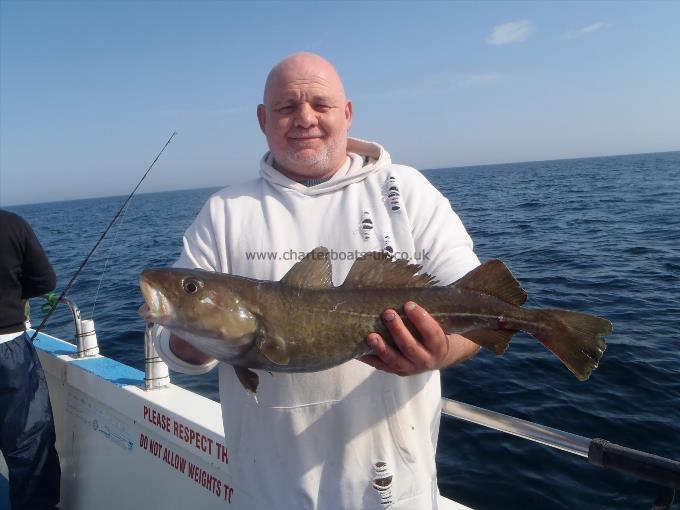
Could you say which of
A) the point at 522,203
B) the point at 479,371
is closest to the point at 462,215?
the point at 522,203

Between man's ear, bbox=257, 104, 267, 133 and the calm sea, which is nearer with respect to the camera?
man's ear, bbox=257, 104, 267, 133

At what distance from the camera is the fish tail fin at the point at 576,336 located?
2.62 metres

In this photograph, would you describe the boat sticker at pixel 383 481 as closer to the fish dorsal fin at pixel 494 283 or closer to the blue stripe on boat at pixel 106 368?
the fish dorsal fin at pixel 494 283

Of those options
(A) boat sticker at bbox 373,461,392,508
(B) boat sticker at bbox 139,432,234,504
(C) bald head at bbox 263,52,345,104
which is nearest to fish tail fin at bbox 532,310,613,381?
(A) boat sticker at bbox 373,461,392,508

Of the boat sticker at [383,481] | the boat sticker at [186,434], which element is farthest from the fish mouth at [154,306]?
the boat sticker at [186,434]

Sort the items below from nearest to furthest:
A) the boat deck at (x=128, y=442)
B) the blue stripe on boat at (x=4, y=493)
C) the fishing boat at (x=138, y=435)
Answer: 1. the fishing boat at (x=138, y=435)
2. the boat deck at (x=128, y=442)
3. the blue stripe on boat at (x=4, y=493)

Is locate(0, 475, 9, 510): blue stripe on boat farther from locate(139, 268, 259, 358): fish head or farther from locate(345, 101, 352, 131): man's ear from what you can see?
locate(345, 101, 352, 131): man's ear

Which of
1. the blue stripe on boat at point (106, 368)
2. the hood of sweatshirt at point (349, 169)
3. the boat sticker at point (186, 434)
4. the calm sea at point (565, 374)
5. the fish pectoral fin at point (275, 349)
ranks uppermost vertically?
the hood of sweatshirt at point (349, 169)

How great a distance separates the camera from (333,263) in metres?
2.94

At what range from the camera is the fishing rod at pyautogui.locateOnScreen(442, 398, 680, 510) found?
2.39 metres

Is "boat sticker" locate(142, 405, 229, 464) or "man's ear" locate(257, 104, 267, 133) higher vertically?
"man's ear" locate(257, 104, 267, 133)

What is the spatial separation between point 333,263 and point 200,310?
81cm

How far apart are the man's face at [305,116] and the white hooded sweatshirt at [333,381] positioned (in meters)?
0.14

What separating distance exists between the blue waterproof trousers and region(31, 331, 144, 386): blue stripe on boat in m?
0.57
